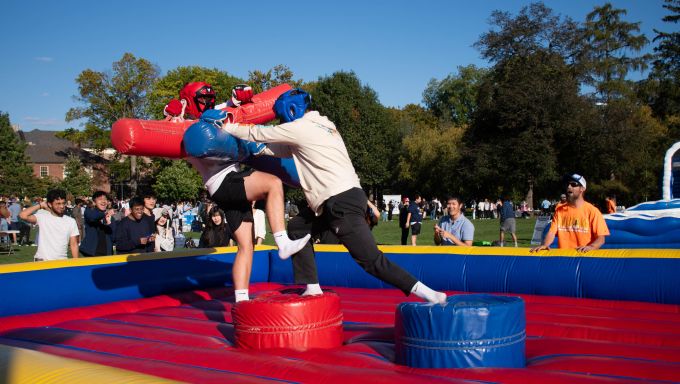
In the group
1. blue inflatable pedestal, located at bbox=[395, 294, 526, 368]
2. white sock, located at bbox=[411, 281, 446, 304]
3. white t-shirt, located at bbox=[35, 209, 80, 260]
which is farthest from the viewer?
white t-shirt, located at bbox=[35, 209, 80, 260]

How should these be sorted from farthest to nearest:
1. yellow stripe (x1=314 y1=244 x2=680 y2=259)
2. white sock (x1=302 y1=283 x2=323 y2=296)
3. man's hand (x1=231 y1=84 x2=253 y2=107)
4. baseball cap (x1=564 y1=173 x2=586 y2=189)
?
baseball cap (x1=564 y1=173 x2=586 y2=189) → man's hand (x1=231 y1=84 x2=253 y2=107) → yellow stripe (x1=314 y1=244 x2=680 y2=259) → white sock (x1=302 y1=283 x2=323 y2=296)

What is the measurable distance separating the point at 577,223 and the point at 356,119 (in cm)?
4083

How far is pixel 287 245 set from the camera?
4.37 meters

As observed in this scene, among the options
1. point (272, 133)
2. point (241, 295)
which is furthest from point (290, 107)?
point (241, 295)

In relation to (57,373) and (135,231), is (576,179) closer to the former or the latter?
(57,373)

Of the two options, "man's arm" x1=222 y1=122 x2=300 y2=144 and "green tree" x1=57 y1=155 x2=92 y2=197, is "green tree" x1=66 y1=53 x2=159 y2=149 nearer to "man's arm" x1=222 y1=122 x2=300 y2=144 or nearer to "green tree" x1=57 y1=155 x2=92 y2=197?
"green tree" x1=57 y1=155 x2=92 y2=197

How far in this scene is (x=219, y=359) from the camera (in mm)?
3477

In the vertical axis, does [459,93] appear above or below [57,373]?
above

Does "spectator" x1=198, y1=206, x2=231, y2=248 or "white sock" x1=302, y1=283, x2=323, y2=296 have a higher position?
"spectator" x1=198, y1=206, x2=231, y2=248

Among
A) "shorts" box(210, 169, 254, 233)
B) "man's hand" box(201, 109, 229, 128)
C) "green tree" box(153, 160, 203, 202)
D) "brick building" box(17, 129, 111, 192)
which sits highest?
"brick building" box(17, 129, 111, 192)

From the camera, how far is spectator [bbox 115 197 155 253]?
25.4ft

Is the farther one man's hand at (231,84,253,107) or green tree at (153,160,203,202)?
green tree at (153,160,203,202)

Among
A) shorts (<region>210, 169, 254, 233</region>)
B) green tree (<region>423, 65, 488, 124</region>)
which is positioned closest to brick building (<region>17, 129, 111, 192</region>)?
green tree (<region>423, 65, 488, 124</region>)

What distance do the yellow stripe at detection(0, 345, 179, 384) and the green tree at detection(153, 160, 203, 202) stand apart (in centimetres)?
4170
